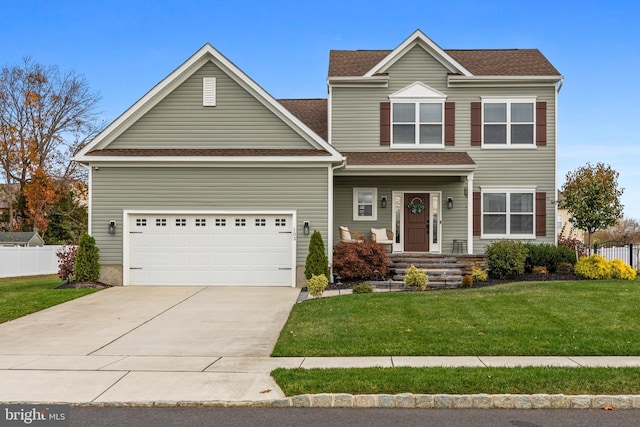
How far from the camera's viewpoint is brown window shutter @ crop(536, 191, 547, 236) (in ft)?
63.0

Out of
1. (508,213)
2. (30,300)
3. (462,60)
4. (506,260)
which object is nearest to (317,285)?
(506,260)

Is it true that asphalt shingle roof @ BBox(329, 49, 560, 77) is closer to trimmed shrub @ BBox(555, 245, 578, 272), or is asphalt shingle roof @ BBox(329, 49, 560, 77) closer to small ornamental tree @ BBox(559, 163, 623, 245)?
small ornamental tree @ BBox(559, 163, 623, 245)

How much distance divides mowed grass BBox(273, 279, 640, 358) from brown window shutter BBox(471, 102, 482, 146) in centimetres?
689

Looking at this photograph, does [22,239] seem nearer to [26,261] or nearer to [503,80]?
[26,261]

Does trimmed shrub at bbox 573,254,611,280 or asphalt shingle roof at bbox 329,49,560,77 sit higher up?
asphalt shingle roof at bbox 329,49,560,77

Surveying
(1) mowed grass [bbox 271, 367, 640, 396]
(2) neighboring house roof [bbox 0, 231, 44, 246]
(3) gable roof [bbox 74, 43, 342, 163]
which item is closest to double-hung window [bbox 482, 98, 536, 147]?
(3) gable roof [bbox 74, 43, 342, 163]

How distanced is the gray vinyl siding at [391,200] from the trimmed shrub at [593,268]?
4135mm

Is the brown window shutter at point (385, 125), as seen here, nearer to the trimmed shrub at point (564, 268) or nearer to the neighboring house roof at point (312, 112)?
the neighboring house roof at point (312, 112)

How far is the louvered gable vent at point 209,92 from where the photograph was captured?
56.0 feet

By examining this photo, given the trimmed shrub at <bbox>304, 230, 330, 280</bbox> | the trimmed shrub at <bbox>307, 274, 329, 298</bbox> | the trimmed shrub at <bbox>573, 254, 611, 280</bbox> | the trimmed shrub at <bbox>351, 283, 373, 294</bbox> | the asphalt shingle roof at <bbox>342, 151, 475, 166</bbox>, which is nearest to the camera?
the trimmed shrub at <bbox>307, 274, 329, 298</bbox>

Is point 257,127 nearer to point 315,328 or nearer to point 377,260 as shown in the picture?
point 377,260

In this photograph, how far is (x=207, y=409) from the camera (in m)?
6.22

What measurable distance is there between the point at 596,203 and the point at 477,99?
5.33m

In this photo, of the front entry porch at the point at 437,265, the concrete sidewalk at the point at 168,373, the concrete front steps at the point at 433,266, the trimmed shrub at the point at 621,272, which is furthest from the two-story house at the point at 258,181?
the concrete sidewalk at the point at 168,373
